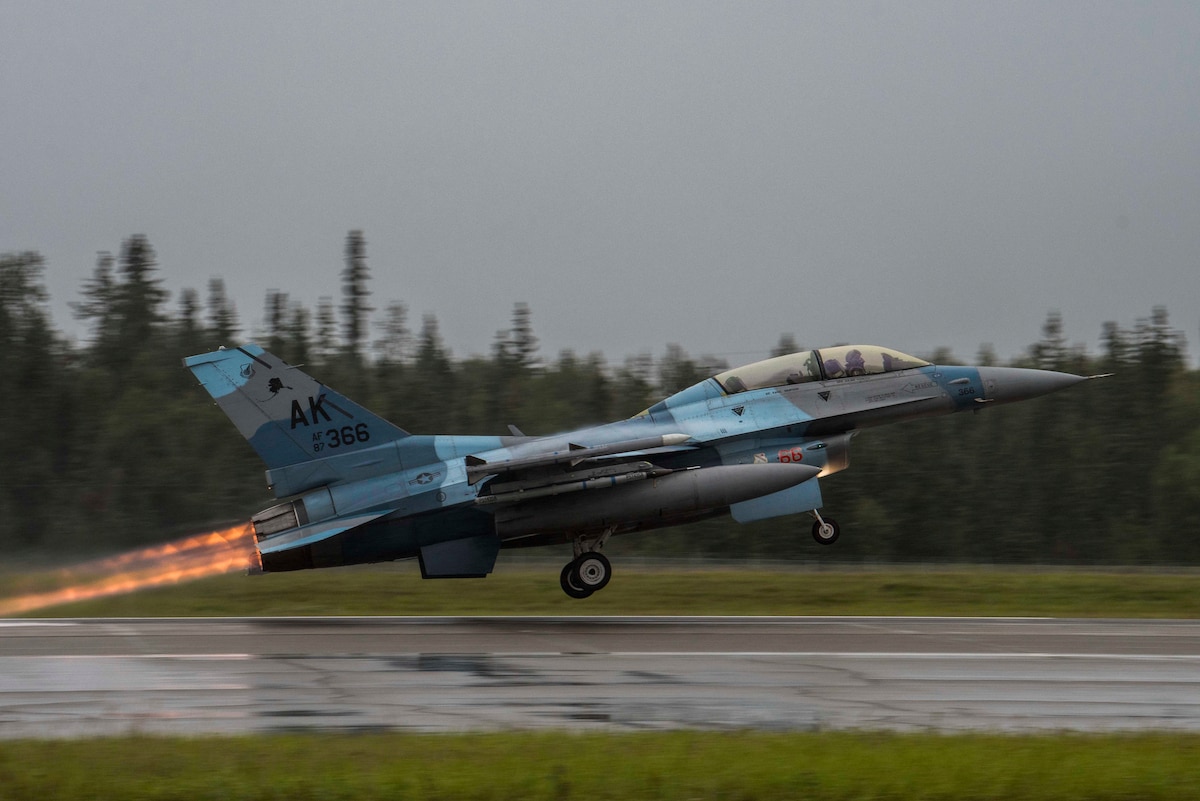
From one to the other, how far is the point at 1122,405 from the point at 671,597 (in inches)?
2362

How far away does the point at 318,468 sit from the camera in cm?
2055

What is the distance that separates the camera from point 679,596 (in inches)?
970

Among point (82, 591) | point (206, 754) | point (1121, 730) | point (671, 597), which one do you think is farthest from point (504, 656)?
point (82, 591)

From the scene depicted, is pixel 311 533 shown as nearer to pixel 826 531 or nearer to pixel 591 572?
pixel 591 572

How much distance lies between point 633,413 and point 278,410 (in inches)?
1948

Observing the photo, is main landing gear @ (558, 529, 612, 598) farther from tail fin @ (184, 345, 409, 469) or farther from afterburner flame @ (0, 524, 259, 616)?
afterburner flame @ (0, 524, 259, 616)

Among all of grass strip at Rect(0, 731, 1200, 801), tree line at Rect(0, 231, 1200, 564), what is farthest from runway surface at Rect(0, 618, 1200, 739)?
tree line at Rect(0, 231, 1200, 564)

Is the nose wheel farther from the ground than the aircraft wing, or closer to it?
closer to it

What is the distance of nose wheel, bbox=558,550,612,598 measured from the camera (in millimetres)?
21547

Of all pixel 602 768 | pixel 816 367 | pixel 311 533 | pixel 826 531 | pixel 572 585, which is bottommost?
pixel 602 768

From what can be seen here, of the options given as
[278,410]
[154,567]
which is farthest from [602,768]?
[154,567]

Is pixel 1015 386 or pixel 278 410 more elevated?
pixel 278 410

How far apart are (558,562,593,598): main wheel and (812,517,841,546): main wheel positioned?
13.8 ft

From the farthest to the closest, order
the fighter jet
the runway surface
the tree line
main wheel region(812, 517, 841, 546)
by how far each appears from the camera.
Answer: the tree line, main wheel region(812, 517, 841, 546), the fighter jet, the runway surface
